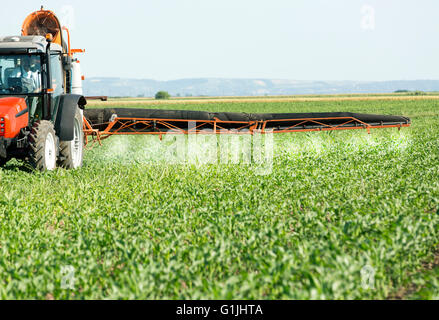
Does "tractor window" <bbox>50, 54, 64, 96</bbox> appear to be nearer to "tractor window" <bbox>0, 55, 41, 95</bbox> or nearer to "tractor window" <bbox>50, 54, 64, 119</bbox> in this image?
"tractor window" <bbox>50, 54, 64, 119</bbox>

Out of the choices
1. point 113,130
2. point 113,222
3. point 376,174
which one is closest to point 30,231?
point 113,222

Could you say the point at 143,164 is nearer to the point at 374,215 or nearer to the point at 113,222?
the point at 113,222

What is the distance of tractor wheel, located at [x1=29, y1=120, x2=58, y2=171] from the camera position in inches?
322

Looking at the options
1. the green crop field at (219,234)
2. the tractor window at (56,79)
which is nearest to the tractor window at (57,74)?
the tractor window at (56,79)

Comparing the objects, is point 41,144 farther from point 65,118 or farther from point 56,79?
point 56,79

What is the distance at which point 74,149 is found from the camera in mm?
10531

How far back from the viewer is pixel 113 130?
40.0 ft

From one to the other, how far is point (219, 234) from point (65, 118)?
563 centimetres

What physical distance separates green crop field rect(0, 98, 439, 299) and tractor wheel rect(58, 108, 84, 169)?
1.72 ft

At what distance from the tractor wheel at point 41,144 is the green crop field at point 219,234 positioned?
25 centimetres

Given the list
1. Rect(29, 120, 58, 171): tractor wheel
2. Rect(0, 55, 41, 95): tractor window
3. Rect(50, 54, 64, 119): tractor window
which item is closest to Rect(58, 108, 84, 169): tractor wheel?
Rect(50, 54, 64, 119): tractor window

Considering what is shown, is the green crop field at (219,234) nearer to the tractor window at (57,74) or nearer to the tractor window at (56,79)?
the tractor window at (56,79)

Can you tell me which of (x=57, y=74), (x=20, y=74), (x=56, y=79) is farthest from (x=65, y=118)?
(x=20, y=74)

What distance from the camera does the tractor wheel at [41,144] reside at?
322 inches
